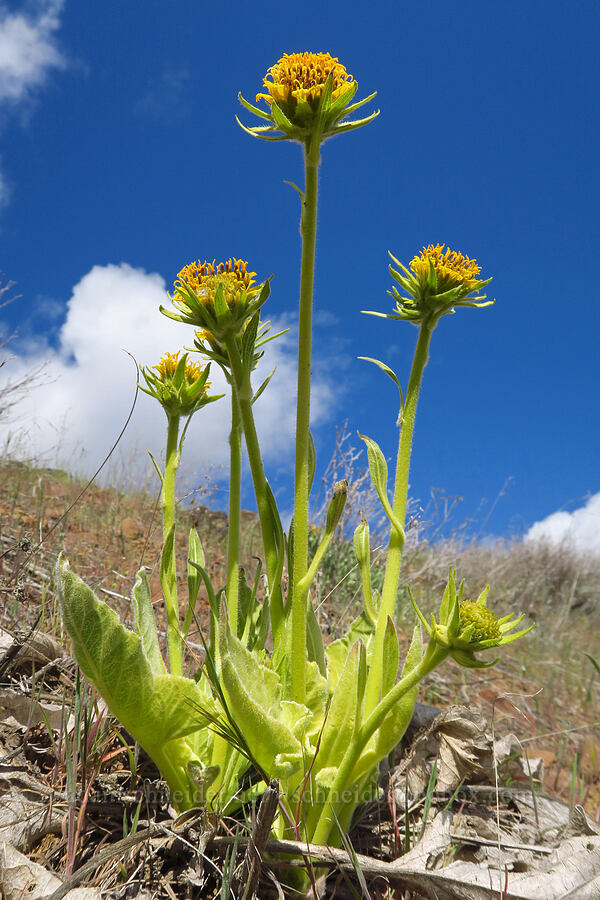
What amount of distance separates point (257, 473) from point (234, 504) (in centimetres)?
11

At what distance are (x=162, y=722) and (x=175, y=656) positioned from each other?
0.76ft

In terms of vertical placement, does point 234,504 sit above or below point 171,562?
above

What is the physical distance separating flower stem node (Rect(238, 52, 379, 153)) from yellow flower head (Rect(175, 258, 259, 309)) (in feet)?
1.14

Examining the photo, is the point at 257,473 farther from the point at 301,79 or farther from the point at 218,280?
the point at 301,79

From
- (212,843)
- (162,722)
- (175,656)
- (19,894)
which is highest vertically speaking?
(175,656)

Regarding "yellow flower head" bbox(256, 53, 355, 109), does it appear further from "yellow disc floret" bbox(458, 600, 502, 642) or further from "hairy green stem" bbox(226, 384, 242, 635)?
"yellow disc floret" bbox(458, 600, 502, 642)

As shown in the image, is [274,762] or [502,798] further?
[502,798]

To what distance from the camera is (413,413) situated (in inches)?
75.1

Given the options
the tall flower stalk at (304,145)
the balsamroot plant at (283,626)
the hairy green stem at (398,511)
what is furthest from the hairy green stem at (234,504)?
the hairy green stem at (398,511)

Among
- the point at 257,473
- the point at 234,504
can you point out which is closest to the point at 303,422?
the point at 257,473

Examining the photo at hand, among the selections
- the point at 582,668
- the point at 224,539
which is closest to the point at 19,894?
the point at 224,539

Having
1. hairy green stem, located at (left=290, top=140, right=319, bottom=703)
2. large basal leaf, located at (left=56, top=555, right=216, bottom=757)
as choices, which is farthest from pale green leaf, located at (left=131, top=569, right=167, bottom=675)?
hairy green stem, located at (left=290, top=140, right=319, bottom=703)

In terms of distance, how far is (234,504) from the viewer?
1.83 metres

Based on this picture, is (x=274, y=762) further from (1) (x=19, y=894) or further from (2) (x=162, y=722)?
(1) (x=19, y=894)
